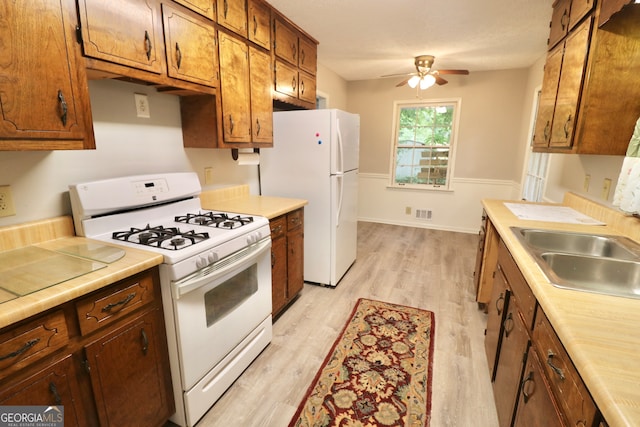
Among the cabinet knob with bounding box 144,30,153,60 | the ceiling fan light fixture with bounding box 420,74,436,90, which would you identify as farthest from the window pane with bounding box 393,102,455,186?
the cabinet knob with bounding box 144,30,153,60

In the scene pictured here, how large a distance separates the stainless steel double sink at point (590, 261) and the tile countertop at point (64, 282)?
1.53 m

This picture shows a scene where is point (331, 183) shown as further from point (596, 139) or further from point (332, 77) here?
point (332, 77)

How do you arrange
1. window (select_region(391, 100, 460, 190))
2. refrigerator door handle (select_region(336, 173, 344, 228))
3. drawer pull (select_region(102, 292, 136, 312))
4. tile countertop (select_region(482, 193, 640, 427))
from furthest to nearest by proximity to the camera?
1. window (select_region(391, 100, 460, 190))
2. refrigerator door handle (select_region(336, 173, 344, 228))
3. drawer pull (select_region(102, 292, 136, 312))
4. tile countertop (select_region(482, 193, 640, 427))

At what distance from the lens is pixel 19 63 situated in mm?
1058

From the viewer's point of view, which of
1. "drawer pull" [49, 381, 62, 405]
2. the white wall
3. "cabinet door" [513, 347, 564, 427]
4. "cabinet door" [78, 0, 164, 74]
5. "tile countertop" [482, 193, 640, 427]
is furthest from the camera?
the white wall

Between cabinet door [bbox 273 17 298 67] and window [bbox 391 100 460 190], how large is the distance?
260cm

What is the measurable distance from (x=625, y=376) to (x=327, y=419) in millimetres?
1287

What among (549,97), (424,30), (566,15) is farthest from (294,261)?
(566,15)

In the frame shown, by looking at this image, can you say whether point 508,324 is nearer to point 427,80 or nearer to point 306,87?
point 306,87

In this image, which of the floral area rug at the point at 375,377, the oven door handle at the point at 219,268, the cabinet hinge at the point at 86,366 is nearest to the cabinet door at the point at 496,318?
the floral area rug at the point at 375,377

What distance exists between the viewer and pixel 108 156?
1.66m

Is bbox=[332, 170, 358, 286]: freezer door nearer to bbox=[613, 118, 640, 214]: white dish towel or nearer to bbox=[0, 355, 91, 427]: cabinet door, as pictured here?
bbox=[613, 118, 640, 214]: white dish towel

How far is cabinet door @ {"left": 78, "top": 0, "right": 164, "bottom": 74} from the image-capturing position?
4.09 ft

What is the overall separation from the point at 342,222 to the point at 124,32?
83.9 inches
